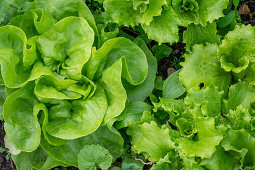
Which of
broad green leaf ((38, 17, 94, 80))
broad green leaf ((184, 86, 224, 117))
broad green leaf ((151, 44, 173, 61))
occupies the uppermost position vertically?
broad green leaf ((38, 17, 94, 80))

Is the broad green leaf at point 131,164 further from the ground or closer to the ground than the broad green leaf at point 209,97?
Result: closer to the ground

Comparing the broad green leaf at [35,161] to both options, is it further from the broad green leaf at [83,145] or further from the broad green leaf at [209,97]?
the broad green leaf at [209,97]

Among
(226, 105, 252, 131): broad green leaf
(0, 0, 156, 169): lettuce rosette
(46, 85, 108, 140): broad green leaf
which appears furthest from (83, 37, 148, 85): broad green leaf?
(226, 105, 252, 131): broad green leaf

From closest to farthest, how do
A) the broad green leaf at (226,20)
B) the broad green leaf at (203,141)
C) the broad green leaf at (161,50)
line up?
the broad green leaf at (203,141), the broad green leaf at (226,20), the broad green leaf at (161,50)

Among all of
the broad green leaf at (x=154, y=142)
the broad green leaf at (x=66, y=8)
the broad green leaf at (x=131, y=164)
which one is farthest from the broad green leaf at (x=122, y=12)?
the broad green leaf at (x=131, y=164)

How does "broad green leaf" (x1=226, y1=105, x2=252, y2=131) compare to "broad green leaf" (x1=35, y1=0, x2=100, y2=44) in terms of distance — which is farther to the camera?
"broad green leaf" (x1=35, y1=0, x2=100, y2=44)

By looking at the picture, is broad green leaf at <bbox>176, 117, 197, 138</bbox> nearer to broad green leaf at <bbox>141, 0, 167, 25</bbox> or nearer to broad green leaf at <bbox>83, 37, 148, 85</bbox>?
broad green leaf at <bbox>83, 37, 148, 85</bbox>

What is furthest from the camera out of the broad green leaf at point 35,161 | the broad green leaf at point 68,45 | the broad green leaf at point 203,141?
the broad green leaf at point 35,161

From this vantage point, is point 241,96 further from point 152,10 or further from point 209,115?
point 152,10
